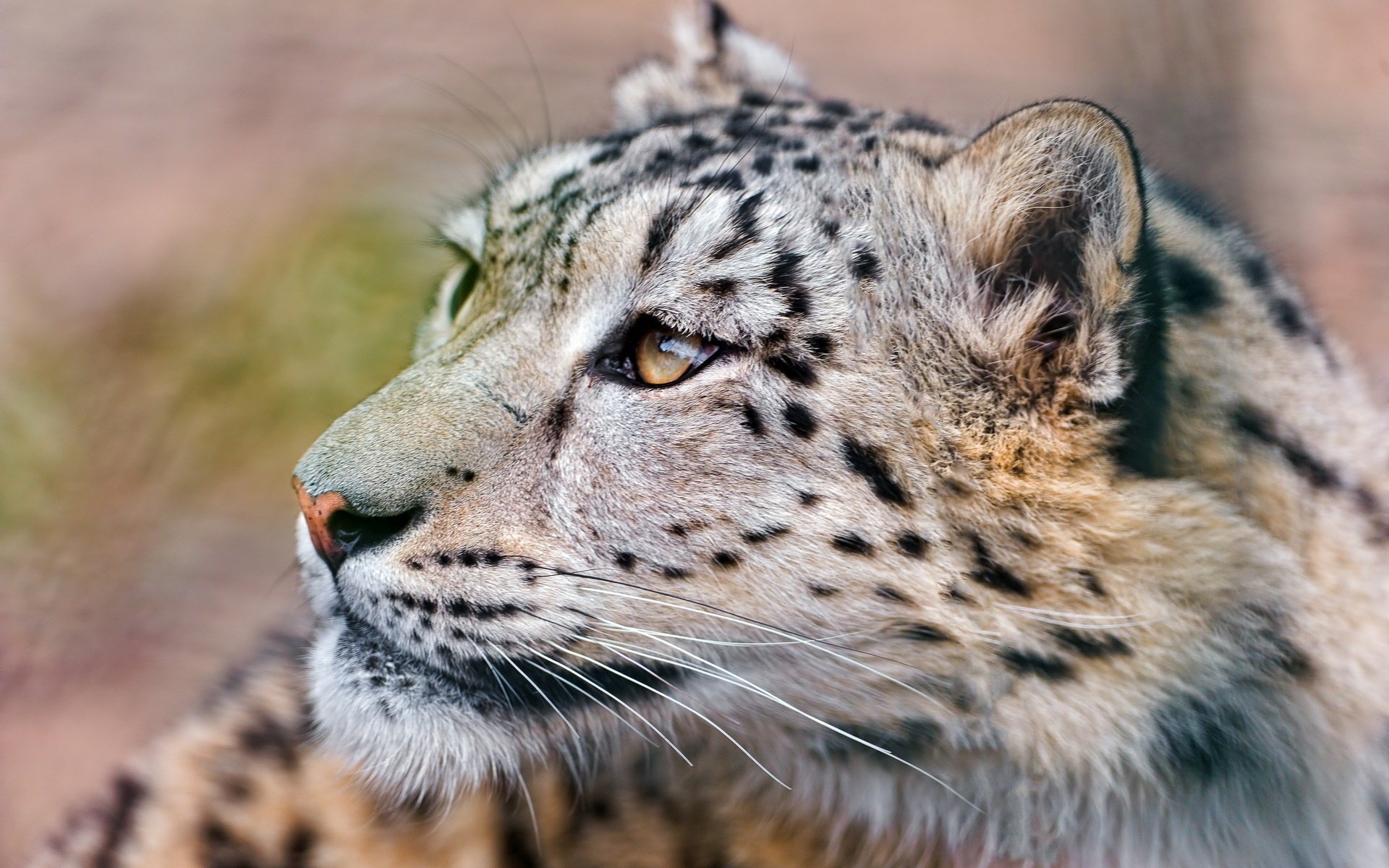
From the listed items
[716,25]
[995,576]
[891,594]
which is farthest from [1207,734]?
[716,25]

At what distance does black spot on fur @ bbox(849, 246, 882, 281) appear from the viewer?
212 centimetres

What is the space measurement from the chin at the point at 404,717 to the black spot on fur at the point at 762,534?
0.55 metres

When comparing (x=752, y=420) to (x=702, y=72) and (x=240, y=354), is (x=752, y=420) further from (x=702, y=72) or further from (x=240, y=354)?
(x=240, y=354)

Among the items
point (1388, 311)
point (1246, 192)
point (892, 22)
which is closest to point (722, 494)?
point (1246, 192)

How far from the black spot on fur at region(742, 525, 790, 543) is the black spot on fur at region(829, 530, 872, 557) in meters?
0.09

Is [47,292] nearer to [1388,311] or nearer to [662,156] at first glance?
[662,156]

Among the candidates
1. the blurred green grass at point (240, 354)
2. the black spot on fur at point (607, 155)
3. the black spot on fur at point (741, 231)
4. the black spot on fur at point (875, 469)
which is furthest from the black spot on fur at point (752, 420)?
the blurred green grass at point (240, 354)

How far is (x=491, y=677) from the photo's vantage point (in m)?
2.12

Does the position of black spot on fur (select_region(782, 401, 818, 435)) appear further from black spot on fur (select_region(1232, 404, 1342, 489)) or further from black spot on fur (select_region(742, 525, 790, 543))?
black spot on fur (select_region(1232, 404, 1342, 489))

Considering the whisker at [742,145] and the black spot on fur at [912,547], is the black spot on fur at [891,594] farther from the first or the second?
the whisker at [742,145]

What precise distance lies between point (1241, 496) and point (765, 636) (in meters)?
0.86

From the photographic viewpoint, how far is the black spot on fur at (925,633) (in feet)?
6.77

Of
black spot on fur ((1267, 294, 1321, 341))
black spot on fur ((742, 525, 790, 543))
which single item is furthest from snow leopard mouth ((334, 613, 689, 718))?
black spot on fur ((1267, 294, 1321, 341))

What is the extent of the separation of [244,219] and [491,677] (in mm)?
3937
